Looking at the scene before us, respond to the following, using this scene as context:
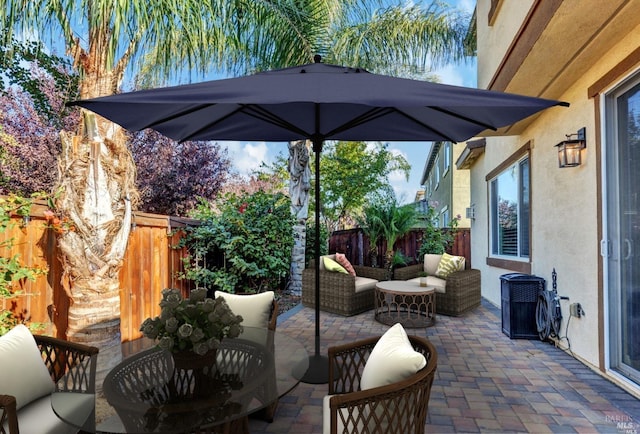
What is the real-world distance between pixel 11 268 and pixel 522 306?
5054 mm

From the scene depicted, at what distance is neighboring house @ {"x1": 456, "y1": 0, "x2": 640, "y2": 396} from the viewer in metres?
2.83

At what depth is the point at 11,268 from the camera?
248 cm

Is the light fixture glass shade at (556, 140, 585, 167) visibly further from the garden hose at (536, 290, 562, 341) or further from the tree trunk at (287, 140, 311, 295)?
the tree trunk at (287, 140, 311, 295)

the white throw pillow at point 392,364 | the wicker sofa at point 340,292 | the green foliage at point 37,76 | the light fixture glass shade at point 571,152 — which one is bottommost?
the wicker sofa at point 340,292

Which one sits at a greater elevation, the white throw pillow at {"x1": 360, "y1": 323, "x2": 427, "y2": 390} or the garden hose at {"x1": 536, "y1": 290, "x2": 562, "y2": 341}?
the white throw pillow at {"x1": 360, "y1": 323, "x2": 427, "y2": 390}

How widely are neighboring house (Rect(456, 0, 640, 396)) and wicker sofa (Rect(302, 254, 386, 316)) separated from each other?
7.74 ft

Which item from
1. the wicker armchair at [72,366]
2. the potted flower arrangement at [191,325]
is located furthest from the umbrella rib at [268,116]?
the wicker armchair at [72,366]

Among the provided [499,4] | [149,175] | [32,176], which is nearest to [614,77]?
[499,4]

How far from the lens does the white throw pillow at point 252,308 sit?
285 cm

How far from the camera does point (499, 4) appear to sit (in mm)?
4918

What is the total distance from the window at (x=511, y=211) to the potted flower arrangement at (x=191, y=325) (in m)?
4.93

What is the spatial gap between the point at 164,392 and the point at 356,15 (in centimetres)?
738

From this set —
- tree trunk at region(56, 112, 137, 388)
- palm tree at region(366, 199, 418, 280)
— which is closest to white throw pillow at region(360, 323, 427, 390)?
tree trunk at region(56, 112, 137, 388)

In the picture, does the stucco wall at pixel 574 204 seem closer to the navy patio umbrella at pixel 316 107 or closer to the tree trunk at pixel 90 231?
the navy patio umbrella at pixel 316 107
